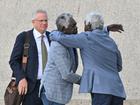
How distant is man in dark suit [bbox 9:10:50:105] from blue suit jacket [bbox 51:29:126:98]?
0.65 metres

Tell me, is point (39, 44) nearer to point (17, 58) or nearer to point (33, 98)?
point (17, 58)

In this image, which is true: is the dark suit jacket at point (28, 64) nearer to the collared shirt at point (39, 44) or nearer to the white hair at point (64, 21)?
the collared shirt at point (39, 44)

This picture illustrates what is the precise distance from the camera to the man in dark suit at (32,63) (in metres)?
5.30

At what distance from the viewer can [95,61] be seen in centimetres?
472

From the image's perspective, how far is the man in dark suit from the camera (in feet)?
17.4

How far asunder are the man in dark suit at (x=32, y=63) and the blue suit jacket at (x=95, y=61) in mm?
649

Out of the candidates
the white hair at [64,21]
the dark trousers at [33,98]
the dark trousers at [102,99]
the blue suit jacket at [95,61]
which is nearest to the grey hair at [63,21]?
the white hair at [64,21]

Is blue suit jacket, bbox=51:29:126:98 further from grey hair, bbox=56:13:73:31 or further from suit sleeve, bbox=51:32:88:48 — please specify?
grey hair, bbox=56:13:73:31

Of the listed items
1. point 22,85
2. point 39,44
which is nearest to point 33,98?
point 22,85

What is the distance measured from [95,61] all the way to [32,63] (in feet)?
Result: 2.79

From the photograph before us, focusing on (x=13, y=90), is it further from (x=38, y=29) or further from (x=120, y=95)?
(x=120, y=95)

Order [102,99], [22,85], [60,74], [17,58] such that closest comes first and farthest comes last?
[102,99], [60,74], [22,85], [17,58]

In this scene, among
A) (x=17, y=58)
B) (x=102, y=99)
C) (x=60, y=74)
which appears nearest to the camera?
(x=102, y=99)

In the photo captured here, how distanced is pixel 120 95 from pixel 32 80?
970 millimetres
